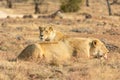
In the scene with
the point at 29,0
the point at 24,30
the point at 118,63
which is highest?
the point at 118,63

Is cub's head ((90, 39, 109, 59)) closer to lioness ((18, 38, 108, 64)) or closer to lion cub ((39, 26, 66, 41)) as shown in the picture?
lioness ((18, 38, 108, 64))

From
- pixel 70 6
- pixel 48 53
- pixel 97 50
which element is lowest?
pixel 70 6

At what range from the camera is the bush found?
49.6 m

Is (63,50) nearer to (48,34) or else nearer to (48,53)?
(48,53)

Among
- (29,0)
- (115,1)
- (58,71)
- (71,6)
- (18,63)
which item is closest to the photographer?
(58,71)

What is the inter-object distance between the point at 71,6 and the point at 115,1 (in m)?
17.9

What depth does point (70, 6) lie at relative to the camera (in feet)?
165

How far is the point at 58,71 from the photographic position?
959 centimetres

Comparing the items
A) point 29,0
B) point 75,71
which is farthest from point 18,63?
point 29,0

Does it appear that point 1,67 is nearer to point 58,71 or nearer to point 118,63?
point 58,71

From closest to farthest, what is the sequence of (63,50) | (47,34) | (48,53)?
(48,53), (63,50), (47,34)

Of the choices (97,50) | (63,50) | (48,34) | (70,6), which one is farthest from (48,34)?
(70,6)

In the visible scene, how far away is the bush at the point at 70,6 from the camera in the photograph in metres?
49.6

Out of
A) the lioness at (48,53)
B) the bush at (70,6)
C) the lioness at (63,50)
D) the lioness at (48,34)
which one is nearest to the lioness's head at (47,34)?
the lioness at (48,34)
